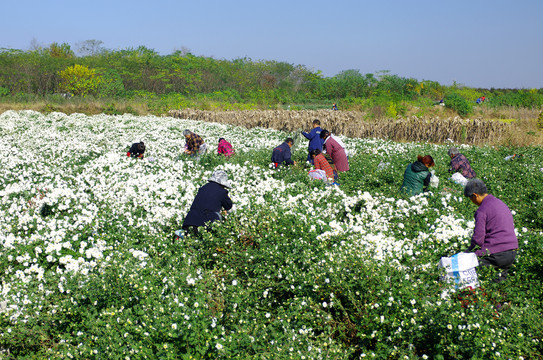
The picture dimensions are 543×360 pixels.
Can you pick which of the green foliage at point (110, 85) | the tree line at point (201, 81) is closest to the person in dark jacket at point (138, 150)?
the tree line at point (201, 81)

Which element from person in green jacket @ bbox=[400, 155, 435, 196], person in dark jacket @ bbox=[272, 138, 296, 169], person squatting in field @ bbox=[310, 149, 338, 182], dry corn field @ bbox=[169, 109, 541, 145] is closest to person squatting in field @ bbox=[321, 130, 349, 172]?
person squatting in field @ bbox=[310, 149, 338, 182]

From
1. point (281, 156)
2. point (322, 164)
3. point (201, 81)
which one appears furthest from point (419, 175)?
point (201, 81)

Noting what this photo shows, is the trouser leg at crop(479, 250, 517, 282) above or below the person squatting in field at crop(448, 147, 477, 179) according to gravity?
below

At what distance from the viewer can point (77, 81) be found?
166 feet

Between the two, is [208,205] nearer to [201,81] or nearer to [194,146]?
[194,146]

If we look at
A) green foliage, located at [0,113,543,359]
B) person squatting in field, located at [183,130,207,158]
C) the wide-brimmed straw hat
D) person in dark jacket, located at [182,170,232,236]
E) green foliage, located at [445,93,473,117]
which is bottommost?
green foliage, located at [0,113,543,359]

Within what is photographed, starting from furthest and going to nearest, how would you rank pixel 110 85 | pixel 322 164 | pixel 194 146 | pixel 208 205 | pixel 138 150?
pixel 110 85, pixel 194 146, pixel 138 150, pixel 322 164, pixel 208 205

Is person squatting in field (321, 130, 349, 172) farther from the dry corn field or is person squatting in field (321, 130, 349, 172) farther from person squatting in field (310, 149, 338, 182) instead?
the dry corn field

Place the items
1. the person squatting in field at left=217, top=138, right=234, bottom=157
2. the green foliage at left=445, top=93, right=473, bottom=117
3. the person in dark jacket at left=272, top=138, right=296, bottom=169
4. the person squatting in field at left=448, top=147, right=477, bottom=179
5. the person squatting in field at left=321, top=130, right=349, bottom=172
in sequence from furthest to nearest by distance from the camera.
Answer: the green foliage at left=445, top=93, right=473, bottom=117
the person squatting in field at left=217, top=138, right=234, bottom=157
the person in dark jacket at left=272, top=138, right=296, bottom=169
the person squatting in field at left=321, top=130, right=349, bottom=172
the person squatting in field at left=448, top=147, right=477, bottom=179

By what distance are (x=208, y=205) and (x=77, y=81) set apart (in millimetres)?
50005

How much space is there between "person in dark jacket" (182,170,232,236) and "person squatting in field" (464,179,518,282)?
412cm

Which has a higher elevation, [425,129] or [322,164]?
[425,129]

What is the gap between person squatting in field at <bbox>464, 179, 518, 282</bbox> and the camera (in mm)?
5922

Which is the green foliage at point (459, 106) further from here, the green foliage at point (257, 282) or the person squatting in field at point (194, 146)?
the green foliage at point (257, 282)
